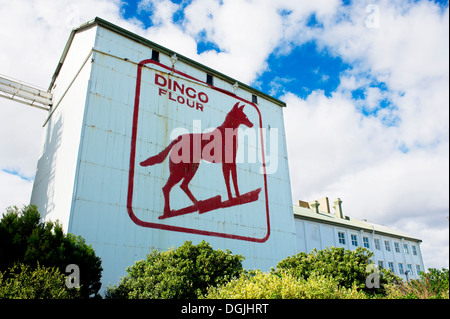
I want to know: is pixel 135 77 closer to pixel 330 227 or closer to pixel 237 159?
pixel 237 159

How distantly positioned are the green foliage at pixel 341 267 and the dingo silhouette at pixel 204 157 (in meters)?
8.38

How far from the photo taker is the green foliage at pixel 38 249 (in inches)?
573

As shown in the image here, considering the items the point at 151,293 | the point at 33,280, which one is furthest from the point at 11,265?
the point at 151,293

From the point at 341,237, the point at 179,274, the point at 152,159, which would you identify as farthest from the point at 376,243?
the point at 179,274

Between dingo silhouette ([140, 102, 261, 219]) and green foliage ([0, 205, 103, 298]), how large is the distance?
26.1 ft

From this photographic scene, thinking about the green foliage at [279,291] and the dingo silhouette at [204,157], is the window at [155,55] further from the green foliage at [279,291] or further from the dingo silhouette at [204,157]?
the green foliage at [279,291]

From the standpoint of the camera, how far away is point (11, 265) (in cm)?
1444

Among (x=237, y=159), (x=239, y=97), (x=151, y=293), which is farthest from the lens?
(x=239, y=97)

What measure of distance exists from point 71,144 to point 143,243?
8134 mm

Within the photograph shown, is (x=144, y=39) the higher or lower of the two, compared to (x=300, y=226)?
higher

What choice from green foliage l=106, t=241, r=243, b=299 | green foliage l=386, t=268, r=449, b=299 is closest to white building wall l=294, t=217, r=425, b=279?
green foliage l=386, t=268, r=449, b=299

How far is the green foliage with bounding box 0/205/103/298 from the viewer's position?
14.6 m

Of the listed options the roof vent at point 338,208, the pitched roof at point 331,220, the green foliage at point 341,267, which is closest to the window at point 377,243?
the pitched roof at point 331,220
